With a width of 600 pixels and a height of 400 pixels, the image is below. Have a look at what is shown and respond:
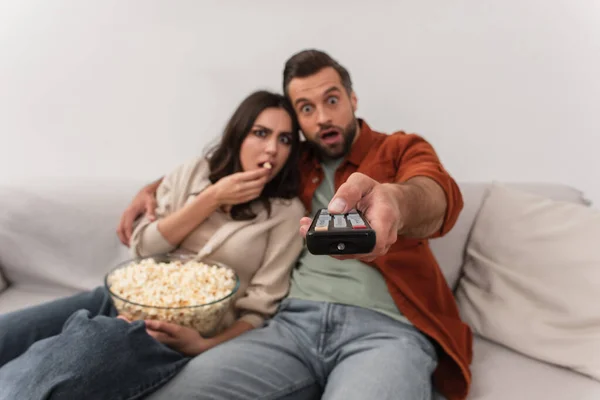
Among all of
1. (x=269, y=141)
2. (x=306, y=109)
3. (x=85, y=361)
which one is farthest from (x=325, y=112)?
(x=85, y=361)

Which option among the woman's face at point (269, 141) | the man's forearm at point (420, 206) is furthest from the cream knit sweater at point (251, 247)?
the man's forearm at point (420, 206)

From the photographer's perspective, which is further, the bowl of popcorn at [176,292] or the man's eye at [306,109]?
the man's eye at [306,109]

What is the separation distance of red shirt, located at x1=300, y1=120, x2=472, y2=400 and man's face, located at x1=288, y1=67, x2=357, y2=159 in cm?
4

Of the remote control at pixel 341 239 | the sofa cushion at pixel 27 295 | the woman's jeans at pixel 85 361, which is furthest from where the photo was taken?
the sofa cushion at pixel 27 295

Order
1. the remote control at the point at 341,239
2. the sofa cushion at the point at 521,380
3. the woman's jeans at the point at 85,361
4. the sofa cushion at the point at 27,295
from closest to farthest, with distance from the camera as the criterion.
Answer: the remote control at the point at 341,239 → the woman's jeans at the point at 85,361 → the sofa cushion at the point at 521,380 → the sofa cushion at the point at 27,295

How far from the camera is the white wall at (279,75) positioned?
4.89 ft

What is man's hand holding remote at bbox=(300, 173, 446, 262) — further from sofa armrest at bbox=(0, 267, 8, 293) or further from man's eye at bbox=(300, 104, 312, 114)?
sofa armrest at bbox=(0, 267, 8, 293)

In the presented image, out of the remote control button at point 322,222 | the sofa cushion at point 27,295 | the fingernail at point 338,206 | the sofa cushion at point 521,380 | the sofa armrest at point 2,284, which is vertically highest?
the fingernail at point 338,206

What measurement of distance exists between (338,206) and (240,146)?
0.64 meters

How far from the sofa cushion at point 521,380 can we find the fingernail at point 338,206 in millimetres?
619

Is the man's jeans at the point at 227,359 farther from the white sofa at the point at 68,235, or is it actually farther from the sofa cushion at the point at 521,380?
the white sofa at the point at 68,235

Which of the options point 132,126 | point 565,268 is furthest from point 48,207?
point 565,268

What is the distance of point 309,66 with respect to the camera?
3.92ft

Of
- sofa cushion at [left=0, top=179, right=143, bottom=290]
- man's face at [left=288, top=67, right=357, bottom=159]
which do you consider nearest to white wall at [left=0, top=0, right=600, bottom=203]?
sofa cushion at [left=0, top=179, right=143, bottom=290]
